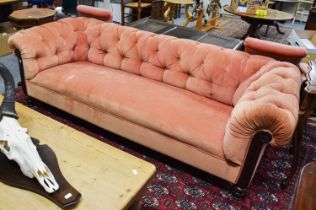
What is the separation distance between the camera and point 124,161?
125 centimetres

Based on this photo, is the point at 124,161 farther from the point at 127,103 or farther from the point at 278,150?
the point at 278,150

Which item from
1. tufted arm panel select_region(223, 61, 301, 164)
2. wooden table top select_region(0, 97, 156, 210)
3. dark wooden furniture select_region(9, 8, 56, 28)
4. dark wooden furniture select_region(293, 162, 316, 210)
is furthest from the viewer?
dark wooden furniture select_region(9, 8, 56, 28)

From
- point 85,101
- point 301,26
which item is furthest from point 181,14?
point 85,101

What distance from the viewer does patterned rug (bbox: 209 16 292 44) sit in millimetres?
5223

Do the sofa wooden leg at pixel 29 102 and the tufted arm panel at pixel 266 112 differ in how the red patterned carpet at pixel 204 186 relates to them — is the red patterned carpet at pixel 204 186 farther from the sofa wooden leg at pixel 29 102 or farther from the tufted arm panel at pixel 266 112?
the sofa wooden leg at pixel 29 102

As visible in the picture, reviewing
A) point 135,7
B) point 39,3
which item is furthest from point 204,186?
point 39,3

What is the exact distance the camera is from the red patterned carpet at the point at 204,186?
5.21 feet

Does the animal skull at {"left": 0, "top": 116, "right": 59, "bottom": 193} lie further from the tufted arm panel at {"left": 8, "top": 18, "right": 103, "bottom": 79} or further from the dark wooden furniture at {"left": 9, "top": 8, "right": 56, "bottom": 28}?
the dark wooden furniture at {"left": 9, "top": 8, "right": 56, "bottom": 28}

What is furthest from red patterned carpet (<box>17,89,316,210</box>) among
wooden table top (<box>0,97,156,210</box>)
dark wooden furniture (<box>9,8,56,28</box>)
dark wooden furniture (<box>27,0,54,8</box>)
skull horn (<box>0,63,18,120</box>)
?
dark wooden furniture (<box>27,0,54,8</box>)

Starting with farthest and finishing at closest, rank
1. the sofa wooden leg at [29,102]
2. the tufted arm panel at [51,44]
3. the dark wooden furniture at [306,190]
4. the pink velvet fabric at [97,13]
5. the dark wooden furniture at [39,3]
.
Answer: the dark wooden furniture at [39,3] → the pink velvet fabric at [97,13] → the sofa wooden leg at [29,102] → the tufted arm panel at [51,44] → the dark wooden furniture at [306,190]

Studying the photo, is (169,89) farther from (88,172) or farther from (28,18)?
(28,18)

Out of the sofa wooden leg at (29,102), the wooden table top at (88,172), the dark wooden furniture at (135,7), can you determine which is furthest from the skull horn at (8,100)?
the dark wooden furniture at (135,7)

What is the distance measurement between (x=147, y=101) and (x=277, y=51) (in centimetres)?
97

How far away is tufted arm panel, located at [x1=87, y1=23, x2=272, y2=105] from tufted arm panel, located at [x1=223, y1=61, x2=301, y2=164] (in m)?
0.22
